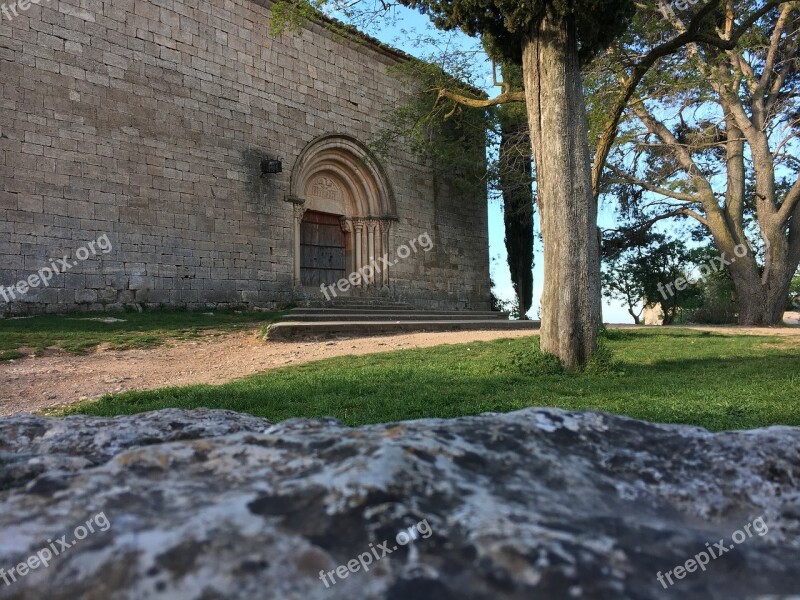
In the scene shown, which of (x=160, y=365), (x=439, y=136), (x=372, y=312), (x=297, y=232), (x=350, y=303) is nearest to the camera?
(x=160, y=365)

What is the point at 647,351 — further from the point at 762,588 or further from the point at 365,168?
the point at 365,168

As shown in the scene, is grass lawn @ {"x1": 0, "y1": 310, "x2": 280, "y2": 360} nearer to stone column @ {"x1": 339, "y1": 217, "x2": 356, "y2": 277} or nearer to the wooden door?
the wooden door

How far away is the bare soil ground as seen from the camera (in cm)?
564

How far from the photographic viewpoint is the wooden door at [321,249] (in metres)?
15.4

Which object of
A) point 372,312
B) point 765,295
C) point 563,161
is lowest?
point 372,312

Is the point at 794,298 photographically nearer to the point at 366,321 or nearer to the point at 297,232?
the point at 366,321

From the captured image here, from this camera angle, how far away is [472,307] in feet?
59.8

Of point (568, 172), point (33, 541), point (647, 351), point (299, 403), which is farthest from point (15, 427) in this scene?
point (647, 351)

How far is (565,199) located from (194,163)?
29.5 ft

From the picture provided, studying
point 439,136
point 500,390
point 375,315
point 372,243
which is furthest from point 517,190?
point 500,390

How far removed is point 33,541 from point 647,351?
8.23 meters

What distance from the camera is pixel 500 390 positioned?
507 cm

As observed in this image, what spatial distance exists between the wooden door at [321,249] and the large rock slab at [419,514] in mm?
14476

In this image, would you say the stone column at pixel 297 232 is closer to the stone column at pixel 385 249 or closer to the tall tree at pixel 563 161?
the stone column at pixel 385 249
